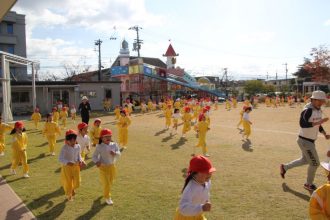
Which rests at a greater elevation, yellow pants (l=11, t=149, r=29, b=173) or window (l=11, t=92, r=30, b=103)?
window (l=11, t=92, r=30, b=103)

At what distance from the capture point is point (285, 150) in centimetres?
1116

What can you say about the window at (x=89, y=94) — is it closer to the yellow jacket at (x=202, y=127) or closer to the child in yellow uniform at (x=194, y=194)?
the yellow jacket at (x=202, y=127)

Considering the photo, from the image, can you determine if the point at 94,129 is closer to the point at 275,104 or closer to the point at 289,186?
the point at 289,186

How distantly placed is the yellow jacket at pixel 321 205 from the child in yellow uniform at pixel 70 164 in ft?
14.3

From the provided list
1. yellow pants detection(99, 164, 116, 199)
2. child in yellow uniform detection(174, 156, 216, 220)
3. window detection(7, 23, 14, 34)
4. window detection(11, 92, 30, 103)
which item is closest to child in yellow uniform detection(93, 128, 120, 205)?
yellow pants detection(99, 164, 116, 199)

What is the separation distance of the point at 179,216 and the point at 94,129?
291 inches

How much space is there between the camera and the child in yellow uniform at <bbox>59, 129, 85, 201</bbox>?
21.0 feet

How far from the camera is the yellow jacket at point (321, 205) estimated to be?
126 inches

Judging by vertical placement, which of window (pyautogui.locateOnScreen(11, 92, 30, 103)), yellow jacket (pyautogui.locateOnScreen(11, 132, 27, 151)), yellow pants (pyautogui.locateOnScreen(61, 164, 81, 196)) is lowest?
yellow pants (pyautogui.locateOnScreen(61, 164, 81, 196))

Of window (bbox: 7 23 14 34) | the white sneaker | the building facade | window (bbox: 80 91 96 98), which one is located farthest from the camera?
window (bbox: 7 23 14 34)

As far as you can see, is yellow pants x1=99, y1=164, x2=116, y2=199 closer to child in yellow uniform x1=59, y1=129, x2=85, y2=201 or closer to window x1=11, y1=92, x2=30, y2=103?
child in yellow uniform x1=59, y1=129, x2=85, y2=201

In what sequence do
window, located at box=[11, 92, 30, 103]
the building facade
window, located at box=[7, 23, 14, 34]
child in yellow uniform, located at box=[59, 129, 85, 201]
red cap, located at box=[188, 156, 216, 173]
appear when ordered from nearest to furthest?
red cap, located at box=[188, 156, 216, 173] < child in yellow uniform, located at box=[59, 129, 85, 201] < window, located at box=[11, 92, 30, 103] < the building facade < window, located at box=[7, 23, 14, 34]

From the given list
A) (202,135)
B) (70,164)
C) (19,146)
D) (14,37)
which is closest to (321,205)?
(70,164)

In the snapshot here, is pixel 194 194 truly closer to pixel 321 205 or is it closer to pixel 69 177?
pixel 321 205
